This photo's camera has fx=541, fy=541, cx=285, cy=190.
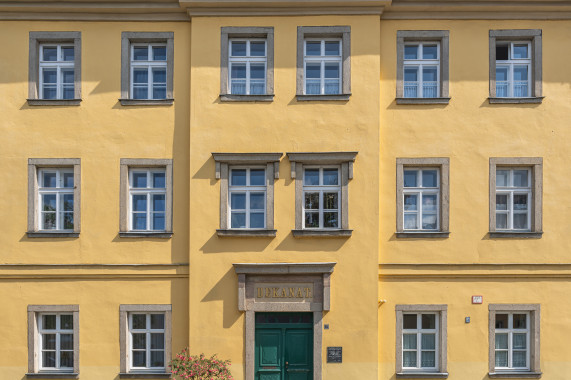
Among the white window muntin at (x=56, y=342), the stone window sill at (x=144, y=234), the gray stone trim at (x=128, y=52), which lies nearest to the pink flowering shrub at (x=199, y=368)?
the white window muntin at (x=56, y=342)

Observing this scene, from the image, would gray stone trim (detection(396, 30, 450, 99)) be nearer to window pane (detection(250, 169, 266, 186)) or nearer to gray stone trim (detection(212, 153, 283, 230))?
gray stone trim (detection(212, 153, 283, 230))

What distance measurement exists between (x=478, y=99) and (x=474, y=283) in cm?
404

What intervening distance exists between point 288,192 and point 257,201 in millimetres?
735

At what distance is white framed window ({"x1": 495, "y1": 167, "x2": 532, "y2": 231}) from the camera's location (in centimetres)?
1202

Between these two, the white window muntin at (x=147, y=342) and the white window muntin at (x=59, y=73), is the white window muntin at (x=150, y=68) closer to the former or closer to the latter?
the white window muntin at (x=59, y=73)

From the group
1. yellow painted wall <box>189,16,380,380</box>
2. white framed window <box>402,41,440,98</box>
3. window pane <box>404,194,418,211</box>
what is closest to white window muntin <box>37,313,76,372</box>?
yellow painted wall <box>189,16,380,380</box>

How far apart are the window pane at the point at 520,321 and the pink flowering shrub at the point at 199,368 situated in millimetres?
6315

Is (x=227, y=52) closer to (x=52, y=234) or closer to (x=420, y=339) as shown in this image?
(x=52, y=234)

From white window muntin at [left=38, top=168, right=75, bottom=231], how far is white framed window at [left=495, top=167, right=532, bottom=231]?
9530 mm

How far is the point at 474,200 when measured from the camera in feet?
A: 39.0

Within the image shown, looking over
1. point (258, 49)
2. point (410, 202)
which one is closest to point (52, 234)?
point (258, 49)

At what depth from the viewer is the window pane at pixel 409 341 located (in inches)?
471

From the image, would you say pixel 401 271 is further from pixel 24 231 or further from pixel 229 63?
pixel 24 231

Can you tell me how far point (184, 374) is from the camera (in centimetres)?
1100
